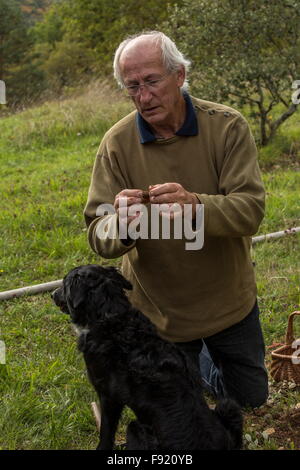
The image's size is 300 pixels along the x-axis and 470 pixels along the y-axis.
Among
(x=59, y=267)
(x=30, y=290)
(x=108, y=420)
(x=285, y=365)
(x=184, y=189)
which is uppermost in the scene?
(x=184, y=189)

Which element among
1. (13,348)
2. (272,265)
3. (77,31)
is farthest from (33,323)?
(77,31)

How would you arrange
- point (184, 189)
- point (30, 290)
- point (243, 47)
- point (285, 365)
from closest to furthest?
point (184, 189)
point (285, 365)
point (30, 290)
point (243, 47)

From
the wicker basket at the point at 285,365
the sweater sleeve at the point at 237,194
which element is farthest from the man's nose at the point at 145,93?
the wicker basket at the point at 285,365

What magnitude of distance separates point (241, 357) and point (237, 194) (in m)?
1.21

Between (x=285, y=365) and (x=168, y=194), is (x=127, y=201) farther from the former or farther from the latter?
(x=285, y=365)

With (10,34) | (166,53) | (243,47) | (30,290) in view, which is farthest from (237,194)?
(10,34)

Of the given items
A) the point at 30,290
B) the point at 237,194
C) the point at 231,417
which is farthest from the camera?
the point at 30,290

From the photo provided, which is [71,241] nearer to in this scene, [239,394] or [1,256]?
[1,256]

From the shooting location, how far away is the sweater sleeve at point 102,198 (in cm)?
321

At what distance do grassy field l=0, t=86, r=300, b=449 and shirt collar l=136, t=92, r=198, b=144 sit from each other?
1.75 metres

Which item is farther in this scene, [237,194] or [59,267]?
[59,267]

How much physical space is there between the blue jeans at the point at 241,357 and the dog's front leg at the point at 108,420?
0.72m

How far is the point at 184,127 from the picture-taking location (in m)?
3.30

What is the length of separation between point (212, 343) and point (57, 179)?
5422mm
